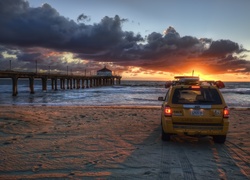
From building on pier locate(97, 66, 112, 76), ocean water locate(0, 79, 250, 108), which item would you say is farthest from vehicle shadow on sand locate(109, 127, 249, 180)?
building on pier locate(97, 66, 112, 76)

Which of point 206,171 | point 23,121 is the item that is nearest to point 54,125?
point 23,121

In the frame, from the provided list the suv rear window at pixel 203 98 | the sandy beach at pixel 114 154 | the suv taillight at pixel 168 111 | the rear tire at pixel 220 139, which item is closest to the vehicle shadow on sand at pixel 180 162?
the sandy beach at pixel 114 154

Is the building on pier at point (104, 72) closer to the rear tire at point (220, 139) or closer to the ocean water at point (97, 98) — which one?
the ocean water at point (97, 98)

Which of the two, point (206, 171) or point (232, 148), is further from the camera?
point (232, 148)

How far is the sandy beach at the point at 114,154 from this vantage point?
482 centimetres

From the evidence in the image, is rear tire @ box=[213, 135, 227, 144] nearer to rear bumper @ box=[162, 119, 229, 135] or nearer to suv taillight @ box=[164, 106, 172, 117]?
rear bumper @ box=[162, 119, 229, 135]

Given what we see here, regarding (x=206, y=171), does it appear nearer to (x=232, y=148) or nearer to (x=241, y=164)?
(x=241, y=164)

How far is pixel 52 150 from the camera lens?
6414mm

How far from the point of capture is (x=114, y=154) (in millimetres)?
6102

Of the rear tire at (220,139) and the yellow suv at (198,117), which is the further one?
the rear tire at (220,139)

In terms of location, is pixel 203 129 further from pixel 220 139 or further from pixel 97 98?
pixel 97 98

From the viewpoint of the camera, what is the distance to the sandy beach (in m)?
4.82

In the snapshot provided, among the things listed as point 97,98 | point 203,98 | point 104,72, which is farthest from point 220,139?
point 104,72

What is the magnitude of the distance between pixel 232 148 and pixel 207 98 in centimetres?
145
